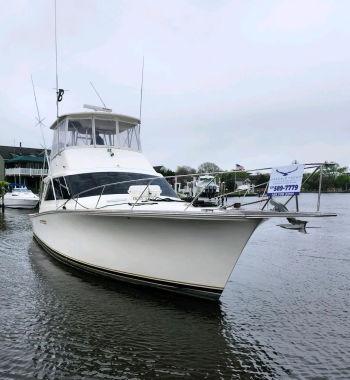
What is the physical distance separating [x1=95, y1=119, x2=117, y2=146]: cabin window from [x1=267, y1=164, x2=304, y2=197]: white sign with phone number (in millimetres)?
7027

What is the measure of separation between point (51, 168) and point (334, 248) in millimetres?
10204

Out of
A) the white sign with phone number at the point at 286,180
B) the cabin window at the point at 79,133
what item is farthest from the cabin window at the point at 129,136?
the white sign with phone number at the point at 286,180

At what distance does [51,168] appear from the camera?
44.6 ft

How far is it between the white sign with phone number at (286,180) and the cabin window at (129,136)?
22.6 feet

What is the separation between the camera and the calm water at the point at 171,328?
5.53m

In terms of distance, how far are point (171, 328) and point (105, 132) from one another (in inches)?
288

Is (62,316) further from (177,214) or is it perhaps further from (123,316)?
(177,214)

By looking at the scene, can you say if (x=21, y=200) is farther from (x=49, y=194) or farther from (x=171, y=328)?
(x=171, y=328)

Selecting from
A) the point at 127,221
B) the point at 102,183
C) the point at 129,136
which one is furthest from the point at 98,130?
the point at 127,221

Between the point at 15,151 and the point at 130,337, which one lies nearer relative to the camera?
the point at 130,337

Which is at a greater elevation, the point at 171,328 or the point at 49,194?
the point at 49,194

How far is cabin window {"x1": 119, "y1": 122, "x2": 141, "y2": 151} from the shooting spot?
1272cm

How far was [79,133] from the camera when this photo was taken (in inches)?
492

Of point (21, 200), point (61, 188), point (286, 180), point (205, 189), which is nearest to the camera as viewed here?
point (286, 180)
